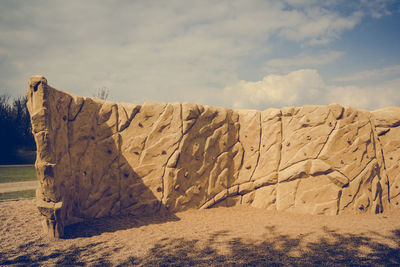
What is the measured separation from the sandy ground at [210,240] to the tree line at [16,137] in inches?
1032

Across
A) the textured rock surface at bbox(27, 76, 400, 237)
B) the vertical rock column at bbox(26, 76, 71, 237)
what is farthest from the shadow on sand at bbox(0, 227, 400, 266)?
the textured rock surface at bbox(27, 76, 400, 237)

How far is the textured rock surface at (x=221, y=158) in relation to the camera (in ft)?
27.1

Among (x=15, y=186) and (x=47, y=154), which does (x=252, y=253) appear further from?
(x=15, y=186)

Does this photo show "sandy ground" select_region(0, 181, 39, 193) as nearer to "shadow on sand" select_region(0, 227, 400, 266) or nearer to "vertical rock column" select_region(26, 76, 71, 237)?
"vertical rock column" select_region(26, 76, 71, 237)

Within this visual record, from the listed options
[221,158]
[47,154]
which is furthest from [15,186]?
[221,158]

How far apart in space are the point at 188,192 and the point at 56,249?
183 inches

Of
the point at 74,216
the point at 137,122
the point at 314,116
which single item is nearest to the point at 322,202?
the point at 314,116

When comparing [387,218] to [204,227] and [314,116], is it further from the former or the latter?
[204,227]

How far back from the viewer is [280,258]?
5.71 metres

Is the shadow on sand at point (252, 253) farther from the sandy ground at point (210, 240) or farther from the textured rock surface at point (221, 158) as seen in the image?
the textured rock surface at point (221, 158)

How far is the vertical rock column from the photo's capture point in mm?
6484

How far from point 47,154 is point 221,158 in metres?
6.17

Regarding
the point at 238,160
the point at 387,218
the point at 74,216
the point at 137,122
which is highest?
Result: the point at 137,122

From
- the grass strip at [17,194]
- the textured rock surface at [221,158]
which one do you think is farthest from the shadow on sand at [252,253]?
Answer: the grass strip at [17,194]
